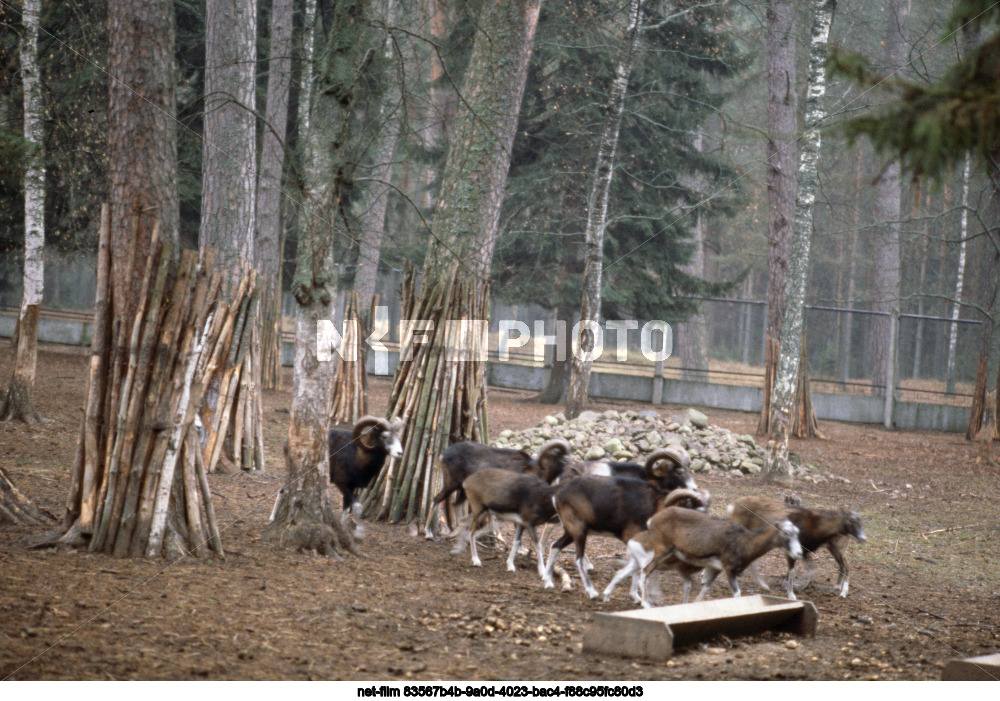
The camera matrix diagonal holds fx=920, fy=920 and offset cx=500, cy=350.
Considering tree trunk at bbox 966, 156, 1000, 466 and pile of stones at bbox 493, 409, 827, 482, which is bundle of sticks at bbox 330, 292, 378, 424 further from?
Result: tree trunk at bbox 966, 156, 1000, 466

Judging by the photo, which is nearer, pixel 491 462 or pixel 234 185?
pixel 491 462

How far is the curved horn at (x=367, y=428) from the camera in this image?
26.5 feet

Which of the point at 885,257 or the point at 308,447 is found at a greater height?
the point at 885,257

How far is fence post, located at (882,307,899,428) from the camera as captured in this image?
1997 centimetres

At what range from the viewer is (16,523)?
6379 mm

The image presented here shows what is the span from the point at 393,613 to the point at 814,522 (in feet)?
11.4

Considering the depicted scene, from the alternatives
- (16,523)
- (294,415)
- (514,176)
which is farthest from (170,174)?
(514,176)

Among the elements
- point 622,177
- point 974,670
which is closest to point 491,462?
point 974,670

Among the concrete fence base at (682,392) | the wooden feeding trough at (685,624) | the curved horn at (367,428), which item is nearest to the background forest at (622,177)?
the concrete fence base at (682,392)

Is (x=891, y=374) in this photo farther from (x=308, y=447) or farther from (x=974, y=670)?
(x=974, y=670)

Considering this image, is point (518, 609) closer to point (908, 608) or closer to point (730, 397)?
point (908, 608)

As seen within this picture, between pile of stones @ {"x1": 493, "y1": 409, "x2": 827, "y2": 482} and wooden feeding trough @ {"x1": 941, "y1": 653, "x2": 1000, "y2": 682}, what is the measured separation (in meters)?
8.49

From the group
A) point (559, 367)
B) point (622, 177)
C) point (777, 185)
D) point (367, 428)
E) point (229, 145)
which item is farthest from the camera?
point (559, 367)

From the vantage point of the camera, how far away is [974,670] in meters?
3.94
